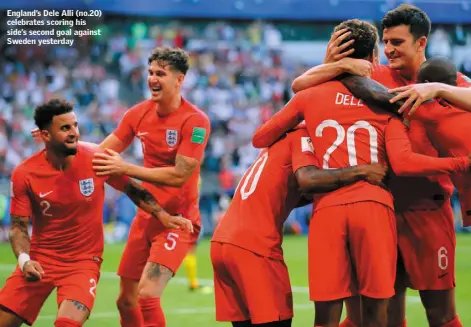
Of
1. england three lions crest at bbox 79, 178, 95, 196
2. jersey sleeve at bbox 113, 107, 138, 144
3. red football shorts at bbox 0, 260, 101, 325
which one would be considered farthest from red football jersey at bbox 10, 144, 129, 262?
jersey sleeve at bbox 113, 107, 138, 144

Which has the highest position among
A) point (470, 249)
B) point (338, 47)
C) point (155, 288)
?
point (338, 47)

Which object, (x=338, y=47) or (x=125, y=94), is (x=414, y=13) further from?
(x=125, y=94)

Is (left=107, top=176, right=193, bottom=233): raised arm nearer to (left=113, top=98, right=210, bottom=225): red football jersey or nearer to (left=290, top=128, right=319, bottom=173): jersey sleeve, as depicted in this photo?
(left=113, top=98, right=210, bottom=225): red football jersey

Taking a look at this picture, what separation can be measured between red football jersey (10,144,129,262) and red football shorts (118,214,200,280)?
648 mm

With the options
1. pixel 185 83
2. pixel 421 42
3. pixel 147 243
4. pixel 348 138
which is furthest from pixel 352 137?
pixel 185 83

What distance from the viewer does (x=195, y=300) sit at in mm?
11297

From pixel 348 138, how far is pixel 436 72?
3.07ft

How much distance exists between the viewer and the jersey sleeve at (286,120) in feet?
18.3

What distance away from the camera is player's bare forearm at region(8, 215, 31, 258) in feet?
21.6

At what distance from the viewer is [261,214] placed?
5590 millimetres

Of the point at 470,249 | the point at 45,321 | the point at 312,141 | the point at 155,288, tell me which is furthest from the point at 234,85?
the point at 312,141

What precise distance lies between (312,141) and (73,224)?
7.81ft

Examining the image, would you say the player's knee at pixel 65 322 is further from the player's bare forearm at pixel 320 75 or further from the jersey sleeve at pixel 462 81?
the jersey sleeve at pixel 462 81

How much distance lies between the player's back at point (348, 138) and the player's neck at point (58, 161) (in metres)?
2.37
